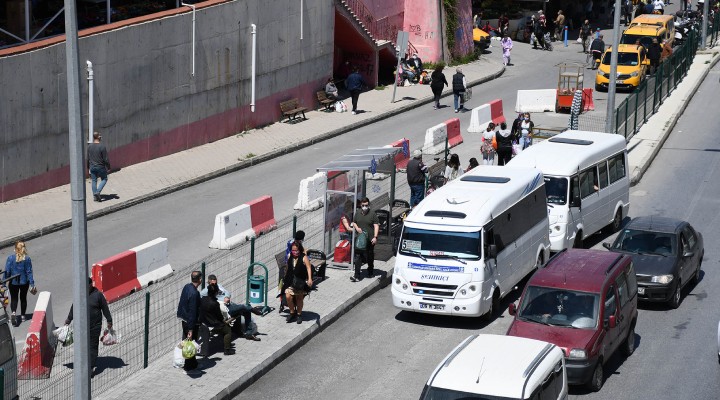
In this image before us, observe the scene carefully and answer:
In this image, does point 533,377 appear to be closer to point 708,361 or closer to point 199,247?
point 708,361

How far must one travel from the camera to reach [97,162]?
28.4m

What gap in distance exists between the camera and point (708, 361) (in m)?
19.2

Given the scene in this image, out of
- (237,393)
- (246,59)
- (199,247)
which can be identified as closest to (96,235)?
(199,247)

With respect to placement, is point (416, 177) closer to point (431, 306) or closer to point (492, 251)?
point (492, 251)

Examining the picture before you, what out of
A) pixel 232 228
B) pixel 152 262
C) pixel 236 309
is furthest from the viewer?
pixel 232 228

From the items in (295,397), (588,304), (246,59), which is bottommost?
(295,397)

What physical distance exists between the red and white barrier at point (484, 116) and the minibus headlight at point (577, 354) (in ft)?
70.4

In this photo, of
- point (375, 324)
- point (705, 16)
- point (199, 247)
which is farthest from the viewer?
point (705, 16)

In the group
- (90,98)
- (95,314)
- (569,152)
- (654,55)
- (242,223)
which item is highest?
(654,55)

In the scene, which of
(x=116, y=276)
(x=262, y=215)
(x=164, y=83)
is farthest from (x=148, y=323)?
(x=164, y=83)

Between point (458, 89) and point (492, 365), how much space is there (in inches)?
1070

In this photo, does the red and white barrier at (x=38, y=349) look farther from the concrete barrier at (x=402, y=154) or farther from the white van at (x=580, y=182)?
the concrete barrier at (x=402, y=154)

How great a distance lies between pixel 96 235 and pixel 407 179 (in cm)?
771

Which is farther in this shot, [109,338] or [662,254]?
[662,254]
